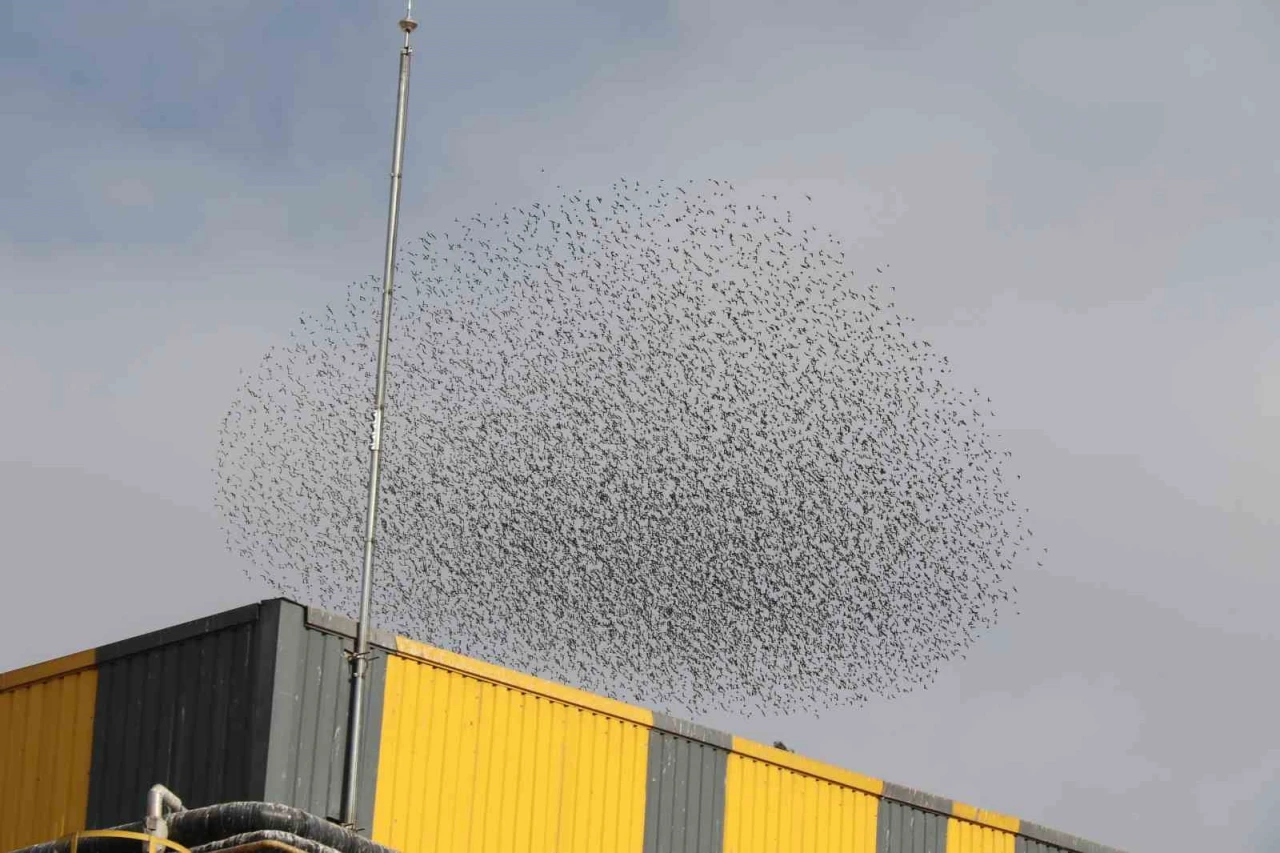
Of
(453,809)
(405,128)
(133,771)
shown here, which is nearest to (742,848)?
(453,809)

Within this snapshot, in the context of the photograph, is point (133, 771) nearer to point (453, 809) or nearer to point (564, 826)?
point (453, 809)

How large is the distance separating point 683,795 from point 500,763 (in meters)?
3.21

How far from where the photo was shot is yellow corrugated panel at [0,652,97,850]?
20.6 m

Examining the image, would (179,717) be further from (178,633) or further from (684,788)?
(684,788)

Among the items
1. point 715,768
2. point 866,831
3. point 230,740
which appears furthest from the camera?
point 866,831

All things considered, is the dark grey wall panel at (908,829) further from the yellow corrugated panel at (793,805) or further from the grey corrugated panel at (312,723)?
the grey corrugated panel at (312,723)

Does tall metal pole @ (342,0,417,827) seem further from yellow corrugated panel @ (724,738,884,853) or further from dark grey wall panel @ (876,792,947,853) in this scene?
dark grey wall panel @ (876,792,947,853)

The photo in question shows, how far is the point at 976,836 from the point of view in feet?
91.2

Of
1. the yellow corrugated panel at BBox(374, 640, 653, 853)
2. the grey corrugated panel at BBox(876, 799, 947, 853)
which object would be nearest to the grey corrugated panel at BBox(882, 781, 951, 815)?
the grey corrugated panel at BBox(876, 799, 947, 853)

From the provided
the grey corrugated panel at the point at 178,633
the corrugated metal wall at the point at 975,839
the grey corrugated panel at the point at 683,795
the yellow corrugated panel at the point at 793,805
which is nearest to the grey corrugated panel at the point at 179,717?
the grey corrugated panel at the point at 178,633

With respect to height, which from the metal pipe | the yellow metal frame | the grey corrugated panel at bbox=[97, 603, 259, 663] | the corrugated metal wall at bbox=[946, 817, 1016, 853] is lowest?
the yellow metal frame

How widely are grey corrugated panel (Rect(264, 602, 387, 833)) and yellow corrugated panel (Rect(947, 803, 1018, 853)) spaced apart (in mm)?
10939

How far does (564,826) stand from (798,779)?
443 centimetres

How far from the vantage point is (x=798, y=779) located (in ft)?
81.8
